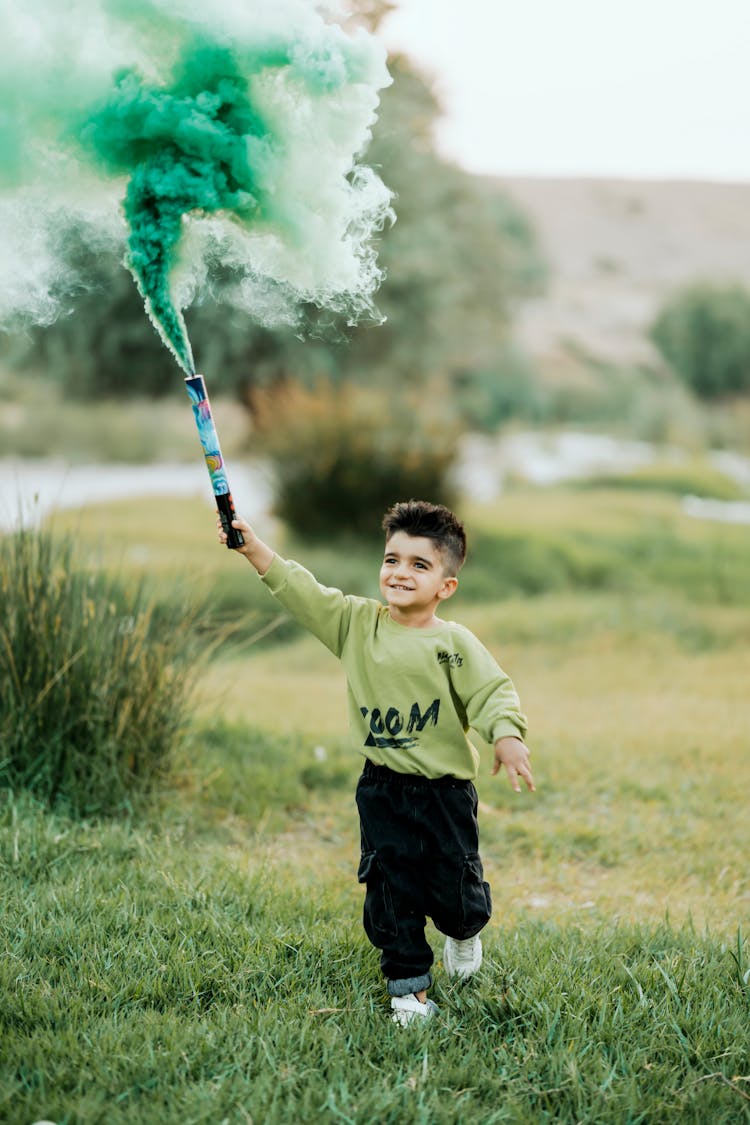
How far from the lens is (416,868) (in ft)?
9.66

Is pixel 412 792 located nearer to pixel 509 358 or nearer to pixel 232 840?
pixel 232 840

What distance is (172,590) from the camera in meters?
4.95

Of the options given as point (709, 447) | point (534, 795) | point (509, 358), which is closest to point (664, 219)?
point (509, 358)

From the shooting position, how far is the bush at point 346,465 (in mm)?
11328

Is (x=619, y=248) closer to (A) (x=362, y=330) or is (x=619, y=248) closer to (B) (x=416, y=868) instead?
(A) (x=362, y=330)

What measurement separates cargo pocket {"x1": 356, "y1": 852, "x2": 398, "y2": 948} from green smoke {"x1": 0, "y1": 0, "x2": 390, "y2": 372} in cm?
151

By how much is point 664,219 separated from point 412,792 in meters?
61.9

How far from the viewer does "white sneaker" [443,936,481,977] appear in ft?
10.1

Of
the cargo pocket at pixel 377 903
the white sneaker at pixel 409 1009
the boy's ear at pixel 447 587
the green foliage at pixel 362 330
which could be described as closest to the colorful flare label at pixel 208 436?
the boy's ear at pixel 447 587

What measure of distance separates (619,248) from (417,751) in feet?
187

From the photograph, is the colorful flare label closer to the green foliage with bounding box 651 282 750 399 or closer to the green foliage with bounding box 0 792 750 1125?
the green foliage with bounding box 0 792 750 1125

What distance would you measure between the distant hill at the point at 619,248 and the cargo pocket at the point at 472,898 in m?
36.8

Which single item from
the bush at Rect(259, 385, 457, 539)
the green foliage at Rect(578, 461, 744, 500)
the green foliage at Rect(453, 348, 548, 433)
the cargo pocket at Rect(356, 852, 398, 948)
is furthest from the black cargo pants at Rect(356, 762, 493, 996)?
the green foliage at Rect(453, 348, 548, 433)

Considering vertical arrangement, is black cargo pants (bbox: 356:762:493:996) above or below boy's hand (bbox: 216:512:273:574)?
below
